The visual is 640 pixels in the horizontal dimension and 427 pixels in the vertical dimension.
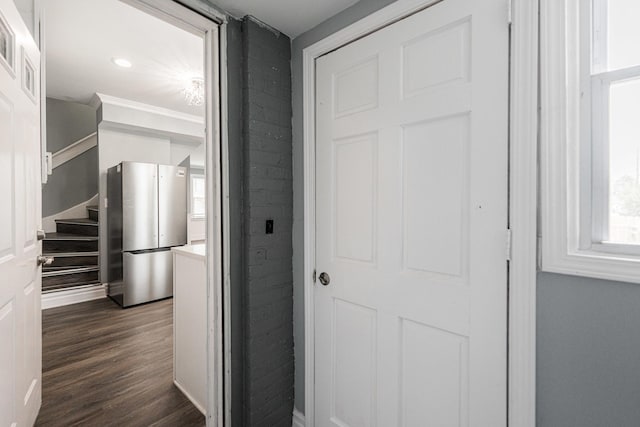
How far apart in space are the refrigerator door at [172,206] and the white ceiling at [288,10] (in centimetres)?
316

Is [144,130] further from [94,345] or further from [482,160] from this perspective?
[482,160]

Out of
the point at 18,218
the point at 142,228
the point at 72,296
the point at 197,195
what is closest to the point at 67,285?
the point at 72,296

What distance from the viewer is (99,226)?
13.9 feet

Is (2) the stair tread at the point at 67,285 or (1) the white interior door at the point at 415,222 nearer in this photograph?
(1) the white interior door at the point at 415,222

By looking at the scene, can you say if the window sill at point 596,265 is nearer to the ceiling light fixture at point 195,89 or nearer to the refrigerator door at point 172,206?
the ceiling light fixture at point 195,89

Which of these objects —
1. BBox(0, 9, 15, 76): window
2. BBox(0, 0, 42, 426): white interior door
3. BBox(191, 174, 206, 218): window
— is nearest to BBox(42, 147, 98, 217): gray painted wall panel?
BBox(191, 174, 206, 218): window

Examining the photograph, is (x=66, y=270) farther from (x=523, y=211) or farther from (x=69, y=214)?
(x=523, y=211)

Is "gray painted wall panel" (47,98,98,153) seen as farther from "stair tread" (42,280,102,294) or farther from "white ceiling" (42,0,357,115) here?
"stair tread" (42,280,102,294)

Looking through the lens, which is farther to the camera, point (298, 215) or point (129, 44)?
point (129, 44)

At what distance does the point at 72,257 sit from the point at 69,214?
3.81 ft

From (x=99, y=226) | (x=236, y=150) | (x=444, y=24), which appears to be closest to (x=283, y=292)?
(x=236, y=150)

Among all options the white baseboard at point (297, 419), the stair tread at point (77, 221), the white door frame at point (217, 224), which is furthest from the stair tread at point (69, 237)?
the white baseboard at point (297, 419)

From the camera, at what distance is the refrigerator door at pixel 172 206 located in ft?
13.8

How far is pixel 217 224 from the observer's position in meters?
1.58
